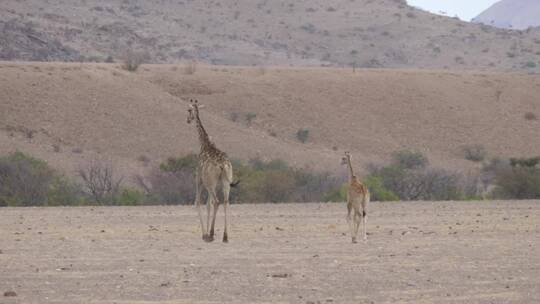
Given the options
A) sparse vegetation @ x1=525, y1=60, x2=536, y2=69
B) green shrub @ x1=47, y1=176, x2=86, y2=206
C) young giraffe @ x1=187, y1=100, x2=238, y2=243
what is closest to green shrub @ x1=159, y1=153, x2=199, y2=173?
green shrub @ x1=47, y1=176, x2=86, y2=206

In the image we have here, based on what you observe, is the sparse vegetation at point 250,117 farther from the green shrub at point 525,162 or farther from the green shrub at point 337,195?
the green shrub at point 337,195

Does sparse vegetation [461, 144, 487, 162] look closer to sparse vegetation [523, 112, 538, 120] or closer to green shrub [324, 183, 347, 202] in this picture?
sparse vegetation [523, 112, 538, 120]

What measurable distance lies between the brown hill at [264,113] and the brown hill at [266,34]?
73.4 feet

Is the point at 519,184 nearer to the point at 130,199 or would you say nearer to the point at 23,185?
the point at 130,199

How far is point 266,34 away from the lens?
108 meters

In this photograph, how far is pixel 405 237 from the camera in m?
24.2

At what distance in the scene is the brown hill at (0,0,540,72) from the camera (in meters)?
93.9

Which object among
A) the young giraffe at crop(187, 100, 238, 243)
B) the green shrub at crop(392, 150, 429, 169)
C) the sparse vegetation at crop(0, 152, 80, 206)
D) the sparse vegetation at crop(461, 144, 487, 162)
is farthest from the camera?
the sparse vegetation at crop(461, 144, 487, 162)

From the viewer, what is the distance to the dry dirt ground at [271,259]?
52.2ft

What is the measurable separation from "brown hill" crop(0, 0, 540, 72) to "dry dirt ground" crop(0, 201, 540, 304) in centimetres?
6073

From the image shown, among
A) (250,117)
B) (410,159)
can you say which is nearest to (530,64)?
(250,117)

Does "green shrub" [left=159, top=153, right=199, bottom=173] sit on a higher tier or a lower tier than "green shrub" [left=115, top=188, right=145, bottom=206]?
higher

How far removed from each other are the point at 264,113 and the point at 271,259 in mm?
45435

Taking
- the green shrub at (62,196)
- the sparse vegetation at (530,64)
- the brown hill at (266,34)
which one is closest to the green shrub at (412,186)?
the green shrub at (62,196)
